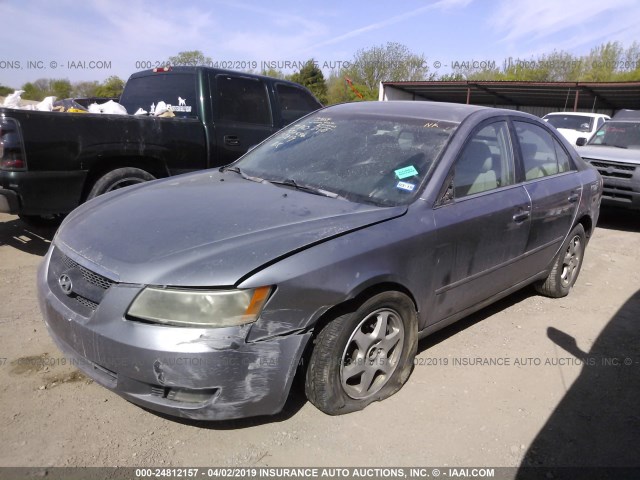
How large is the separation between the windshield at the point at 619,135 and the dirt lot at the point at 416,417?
5.72 m

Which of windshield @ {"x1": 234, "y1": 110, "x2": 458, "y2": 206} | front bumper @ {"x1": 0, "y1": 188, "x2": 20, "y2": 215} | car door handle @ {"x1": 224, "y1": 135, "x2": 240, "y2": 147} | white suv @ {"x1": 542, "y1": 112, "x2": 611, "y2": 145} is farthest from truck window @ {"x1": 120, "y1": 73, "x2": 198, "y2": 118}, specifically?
white suv @ {"x1": 542, "y1": 112, "x2": 611, "y2": 145}

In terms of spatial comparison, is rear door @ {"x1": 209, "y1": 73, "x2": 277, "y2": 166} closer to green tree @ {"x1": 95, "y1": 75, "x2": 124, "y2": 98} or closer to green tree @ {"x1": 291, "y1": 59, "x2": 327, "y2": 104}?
green tree @ {"x1": 95, "y1": 75, "x2": 124, "y2": 98}

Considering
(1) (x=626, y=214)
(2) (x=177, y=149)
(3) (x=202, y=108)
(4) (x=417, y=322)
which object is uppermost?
(3) (x=202, y=108)

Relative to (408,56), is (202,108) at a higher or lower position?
lower

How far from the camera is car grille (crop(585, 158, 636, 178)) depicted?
25.0ft

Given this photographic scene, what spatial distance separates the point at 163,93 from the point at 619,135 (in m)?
7.57

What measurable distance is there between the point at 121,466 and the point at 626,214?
9702 mm

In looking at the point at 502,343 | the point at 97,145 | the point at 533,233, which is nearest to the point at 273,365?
the point at 502,343

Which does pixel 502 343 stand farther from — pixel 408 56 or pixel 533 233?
pixel 408 56

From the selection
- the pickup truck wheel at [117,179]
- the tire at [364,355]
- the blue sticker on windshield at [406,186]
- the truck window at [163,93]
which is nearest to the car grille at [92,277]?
the tire at [364,355]

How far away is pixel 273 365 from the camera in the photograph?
7.50ft

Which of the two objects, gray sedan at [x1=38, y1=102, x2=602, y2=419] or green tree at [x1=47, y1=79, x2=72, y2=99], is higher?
green tree at [x1=47, y1=79, x2=72, y2=99]

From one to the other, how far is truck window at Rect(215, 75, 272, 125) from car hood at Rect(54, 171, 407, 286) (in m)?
2.78

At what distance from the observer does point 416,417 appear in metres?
2.83
